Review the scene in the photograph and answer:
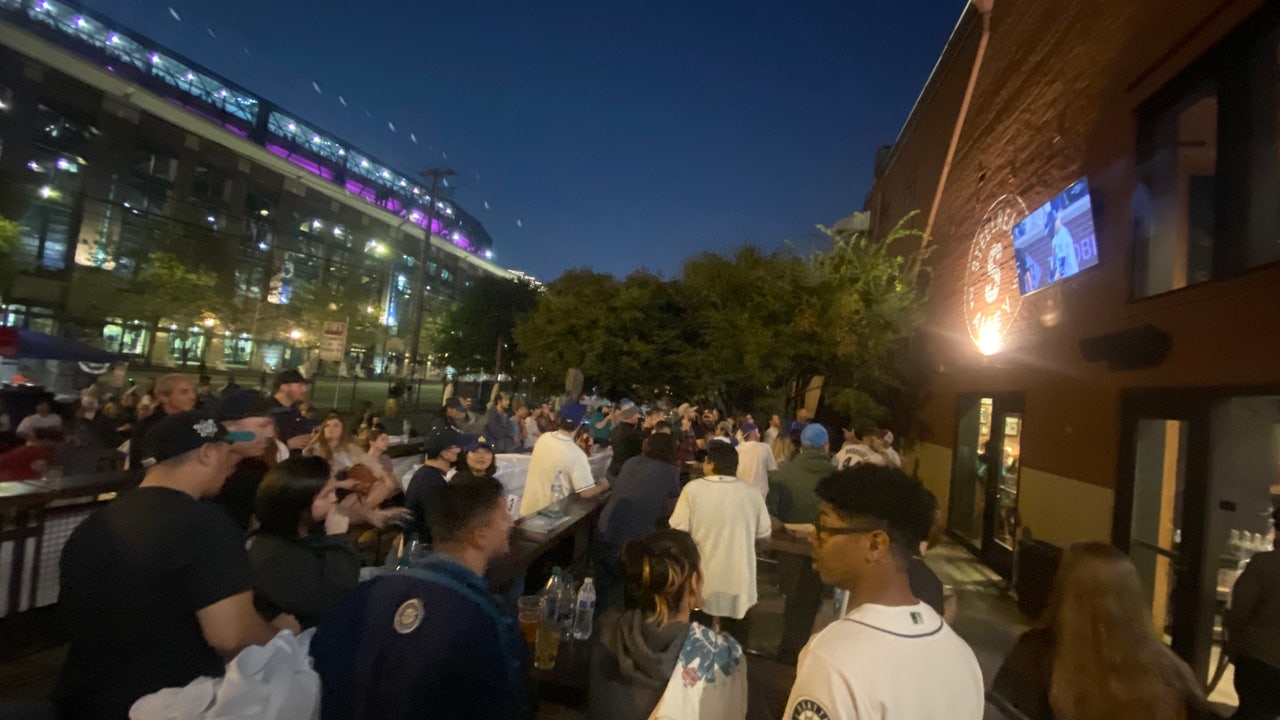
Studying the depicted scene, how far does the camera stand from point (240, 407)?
2.99m

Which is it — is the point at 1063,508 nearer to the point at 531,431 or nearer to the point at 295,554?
the point at 295,554

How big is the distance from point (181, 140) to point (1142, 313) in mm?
50193

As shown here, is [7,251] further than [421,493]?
Yes

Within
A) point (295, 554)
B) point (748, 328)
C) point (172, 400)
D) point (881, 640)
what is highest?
point (748, 328)

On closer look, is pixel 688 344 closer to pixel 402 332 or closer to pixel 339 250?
pixel 402 332

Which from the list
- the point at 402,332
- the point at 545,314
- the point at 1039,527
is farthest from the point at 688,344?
the point at 402,332

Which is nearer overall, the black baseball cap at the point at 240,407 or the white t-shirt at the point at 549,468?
the black baseball cap at the point at 240,407

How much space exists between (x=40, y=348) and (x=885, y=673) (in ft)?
44.0

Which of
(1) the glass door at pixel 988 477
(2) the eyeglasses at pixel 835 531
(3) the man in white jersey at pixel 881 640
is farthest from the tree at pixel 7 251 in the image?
(3) the man in white jersey at pixel 881 640

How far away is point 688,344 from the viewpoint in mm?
19609

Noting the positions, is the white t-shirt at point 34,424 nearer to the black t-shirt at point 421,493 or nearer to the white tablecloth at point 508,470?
the white tablecloth at point 508,470

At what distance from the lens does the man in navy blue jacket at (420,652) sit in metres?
1.89

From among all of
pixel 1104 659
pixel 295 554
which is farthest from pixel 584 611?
pixel 1104 659

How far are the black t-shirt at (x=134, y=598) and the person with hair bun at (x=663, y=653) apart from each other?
4.54 ft
